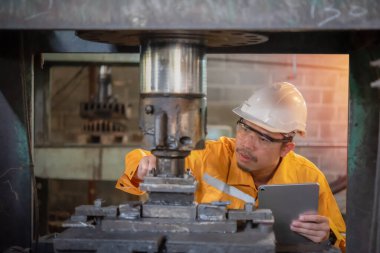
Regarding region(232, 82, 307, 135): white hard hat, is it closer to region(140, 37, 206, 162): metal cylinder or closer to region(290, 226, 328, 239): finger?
region(290, 226, 328, 239): finger

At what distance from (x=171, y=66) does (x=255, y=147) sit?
1282mm

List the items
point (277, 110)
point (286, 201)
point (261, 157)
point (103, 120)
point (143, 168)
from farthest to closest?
point (103, 120) < point (261, 157) < point (277, 110) < point (143, 168) < point (286, 201)

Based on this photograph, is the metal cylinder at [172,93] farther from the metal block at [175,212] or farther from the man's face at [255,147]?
the man's face at [255,147]

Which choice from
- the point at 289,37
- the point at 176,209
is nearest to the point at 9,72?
the point at 176,209

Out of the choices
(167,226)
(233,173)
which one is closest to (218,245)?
(167,226)

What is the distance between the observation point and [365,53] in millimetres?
1381

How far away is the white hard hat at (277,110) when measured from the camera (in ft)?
7.75

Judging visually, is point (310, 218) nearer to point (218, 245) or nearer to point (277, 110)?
point (277, 110)

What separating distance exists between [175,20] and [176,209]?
1.42ft

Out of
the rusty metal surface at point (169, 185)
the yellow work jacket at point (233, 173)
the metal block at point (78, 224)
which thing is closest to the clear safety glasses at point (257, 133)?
the yellow work jacket at point (233, 173)

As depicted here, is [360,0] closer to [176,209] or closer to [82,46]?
[176,209]

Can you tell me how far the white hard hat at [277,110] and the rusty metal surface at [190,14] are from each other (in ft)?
4.40

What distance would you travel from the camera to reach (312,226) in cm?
188

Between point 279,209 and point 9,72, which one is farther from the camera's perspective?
point 279,209
